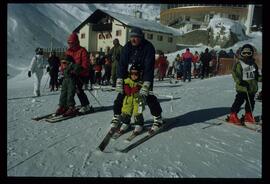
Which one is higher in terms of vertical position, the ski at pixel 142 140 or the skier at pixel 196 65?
the skier at pixel 196 65

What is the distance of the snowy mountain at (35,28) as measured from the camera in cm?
2739

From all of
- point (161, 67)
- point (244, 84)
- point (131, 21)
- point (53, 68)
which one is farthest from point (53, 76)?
point (131, 21)

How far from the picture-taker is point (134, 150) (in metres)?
4.43

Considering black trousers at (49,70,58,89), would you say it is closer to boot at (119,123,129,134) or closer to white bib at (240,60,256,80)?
boot at (119,123,129,134)

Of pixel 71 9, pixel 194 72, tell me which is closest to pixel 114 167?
pixel 194 72

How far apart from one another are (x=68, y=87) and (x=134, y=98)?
1819 mm

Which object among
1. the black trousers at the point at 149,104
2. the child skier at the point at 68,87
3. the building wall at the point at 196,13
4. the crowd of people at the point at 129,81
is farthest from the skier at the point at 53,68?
the building wall at the point at 196,13

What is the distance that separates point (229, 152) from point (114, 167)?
1.76m

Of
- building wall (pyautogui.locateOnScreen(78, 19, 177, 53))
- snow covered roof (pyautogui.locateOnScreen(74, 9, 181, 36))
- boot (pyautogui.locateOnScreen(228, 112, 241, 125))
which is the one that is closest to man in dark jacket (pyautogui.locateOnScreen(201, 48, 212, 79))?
snow covered roof (pyautogui.locateOnScreen(74, 9, 181, 36))

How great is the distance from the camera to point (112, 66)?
10.8 m

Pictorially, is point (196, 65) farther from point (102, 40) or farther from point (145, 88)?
point (102, 40)

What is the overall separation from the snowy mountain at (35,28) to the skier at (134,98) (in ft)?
57.4

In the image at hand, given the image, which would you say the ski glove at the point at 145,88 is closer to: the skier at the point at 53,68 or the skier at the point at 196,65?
the skier at the point at 53,68
